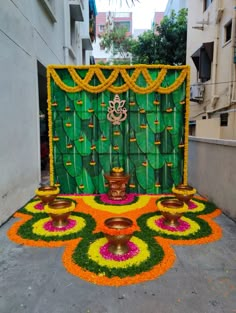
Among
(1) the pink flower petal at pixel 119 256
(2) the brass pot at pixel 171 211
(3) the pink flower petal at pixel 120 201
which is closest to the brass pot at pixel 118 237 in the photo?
(1) the pink flower petal at pixel 119 256

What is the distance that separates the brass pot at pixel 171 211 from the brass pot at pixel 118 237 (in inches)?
27.2

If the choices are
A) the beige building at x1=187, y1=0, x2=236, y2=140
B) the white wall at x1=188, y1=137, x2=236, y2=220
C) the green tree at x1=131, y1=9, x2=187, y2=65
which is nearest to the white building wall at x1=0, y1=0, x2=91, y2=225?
the white wall at x1=188, y1=137, x2=236, y2=220

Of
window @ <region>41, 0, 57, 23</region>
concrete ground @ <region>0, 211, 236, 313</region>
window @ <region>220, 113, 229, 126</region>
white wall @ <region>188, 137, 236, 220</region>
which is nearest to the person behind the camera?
concrete ground @ <region>0, 211, 236, 313</region>

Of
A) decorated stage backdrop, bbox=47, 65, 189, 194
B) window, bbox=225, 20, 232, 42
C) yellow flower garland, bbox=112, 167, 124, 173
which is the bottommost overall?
yellow flower garland, bbox=112, 167, 124, 173

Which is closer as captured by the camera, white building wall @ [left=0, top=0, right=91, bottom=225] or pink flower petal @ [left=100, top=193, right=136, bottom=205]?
white building wall @ [left=0, top=0, right=91, bottom=225]

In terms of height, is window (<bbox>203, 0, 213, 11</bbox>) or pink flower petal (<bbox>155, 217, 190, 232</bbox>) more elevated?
window (<bbox>203, 0, 213, 11</bbox>)

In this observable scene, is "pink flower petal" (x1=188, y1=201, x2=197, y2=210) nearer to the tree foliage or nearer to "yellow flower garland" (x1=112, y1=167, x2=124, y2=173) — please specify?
"yellow flower garland" (x1=112, y1=167, x2=124, y2=173)

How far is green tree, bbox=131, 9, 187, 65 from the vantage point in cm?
1348

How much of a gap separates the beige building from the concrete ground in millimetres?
5719

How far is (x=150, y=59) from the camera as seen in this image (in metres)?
14.1

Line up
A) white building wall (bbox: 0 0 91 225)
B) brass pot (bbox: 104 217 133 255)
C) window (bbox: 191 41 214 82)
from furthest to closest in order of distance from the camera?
window (bbox: 191 41 214 82), white building wall (bbox: 0 0 91 225), brass pot (bbox: 104 217 133 255)

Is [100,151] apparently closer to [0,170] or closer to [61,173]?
[61,173]

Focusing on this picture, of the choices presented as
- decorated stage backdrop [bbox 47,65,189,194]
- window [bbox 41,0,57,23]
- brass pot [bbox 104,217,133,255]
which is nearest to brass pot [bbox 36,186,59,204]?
decorated stage backdrop [bbox 47,65,189,194]

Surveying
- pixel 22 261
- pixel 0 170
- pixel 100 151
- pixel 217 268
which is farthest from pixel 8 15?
pixel 217 268
